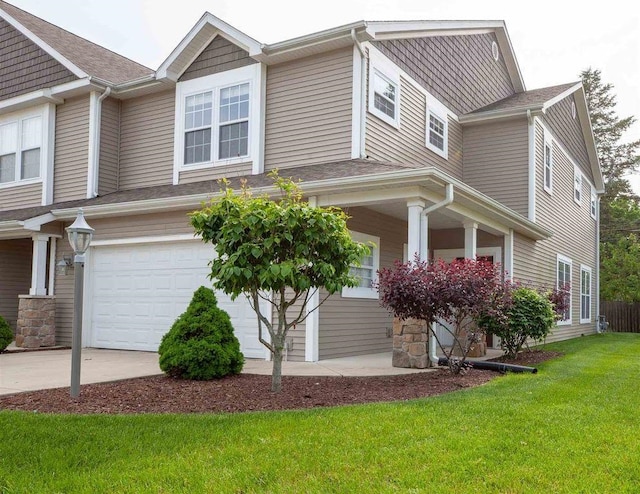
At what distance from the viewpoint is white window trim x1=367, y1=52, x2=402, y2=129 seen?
10359mm

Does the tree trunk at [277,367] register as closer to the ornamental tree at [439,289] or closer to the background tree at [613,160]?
the ornamental tree at [439,289]

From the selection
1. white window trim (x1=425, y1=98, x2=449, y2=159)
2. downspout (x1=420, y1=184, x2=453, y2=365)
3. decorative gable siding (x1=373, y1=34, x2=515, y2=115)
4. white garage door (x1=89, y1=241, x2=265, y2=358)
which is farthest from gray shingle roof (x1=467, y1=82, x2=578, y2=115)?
white garage door (x1=89, y1=241, x2=265, y2=358)

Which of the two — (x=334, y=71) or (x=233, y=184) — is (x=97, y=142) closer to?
(x=233, y=184)

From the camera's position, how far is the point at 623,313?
22.3m

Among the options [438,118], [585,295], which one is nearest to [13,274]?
[438,118]

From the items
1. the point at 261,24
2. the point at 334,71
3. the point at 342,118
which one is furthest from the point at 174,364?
the point at 261,24

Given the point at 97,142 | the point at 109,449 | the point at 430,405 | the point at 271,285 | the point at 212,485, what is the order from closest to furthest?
the point at 212,485, the point at 109,449, the point at 430,405, the point at 271,285, the point at 97,142

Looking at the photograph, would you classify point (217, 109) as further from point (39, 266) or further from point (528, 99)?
point (528, 99)

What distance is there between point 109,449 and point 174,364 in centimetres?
306

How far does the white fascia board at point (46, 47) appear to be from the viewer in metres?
12.9

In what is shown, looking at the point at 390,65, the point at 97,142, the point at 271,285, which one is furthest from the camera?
the point at 97,142

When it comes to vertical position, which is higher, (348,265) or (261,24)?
(261,24)

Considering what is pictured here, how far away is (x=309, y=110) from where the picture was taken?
419 inches

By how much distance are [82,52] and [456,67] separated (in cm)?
893
